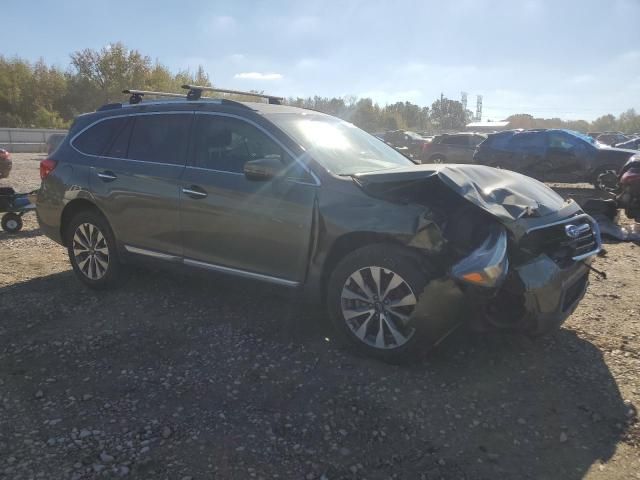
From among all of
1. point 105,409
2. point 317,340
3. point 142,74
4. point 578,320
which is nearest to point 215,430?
point 105,409

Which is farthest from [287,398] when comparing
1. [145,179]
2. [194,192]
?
[145,179]

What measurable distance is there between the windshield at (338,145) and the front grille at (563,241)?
1.39 m

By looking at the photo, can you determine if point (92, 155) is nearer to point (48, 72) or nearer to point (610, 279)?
point (610, 279)

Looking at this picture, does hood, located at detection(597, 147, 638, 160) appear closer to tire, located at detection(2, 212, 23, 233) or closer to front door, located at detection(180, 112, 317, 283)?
front door, located at detection(180, 112, 317, 283)

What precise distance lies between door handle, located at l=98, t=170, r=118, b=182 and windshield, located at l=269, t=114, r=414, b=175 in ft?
5.77

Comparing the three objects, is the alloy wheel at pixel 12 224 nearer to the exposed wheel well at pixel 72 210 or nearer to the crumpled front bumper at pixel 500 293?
the exposed wheel well at pixel 72 210

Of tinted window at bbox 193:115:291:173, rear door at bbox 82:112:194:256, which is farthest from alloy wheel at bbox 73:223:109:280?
tinted window at bbox 193:115:291:173

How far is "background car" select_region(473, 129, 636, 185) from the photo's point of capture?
1299cm

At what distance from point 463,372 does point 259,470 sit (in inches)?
63.9

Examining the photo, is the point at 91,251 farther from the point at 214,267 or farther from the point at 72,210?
the point at 214,267

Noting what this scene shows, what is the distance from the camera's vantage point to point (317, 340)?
4.02 metres

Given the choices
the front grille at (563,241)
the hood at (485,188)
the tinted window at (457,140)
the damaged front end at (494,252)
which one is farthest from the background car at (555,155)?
the damaged front end at (494,252)

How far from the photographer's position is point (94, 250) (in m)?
5.12

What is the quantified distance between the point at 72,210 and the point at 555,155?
12096 mm
